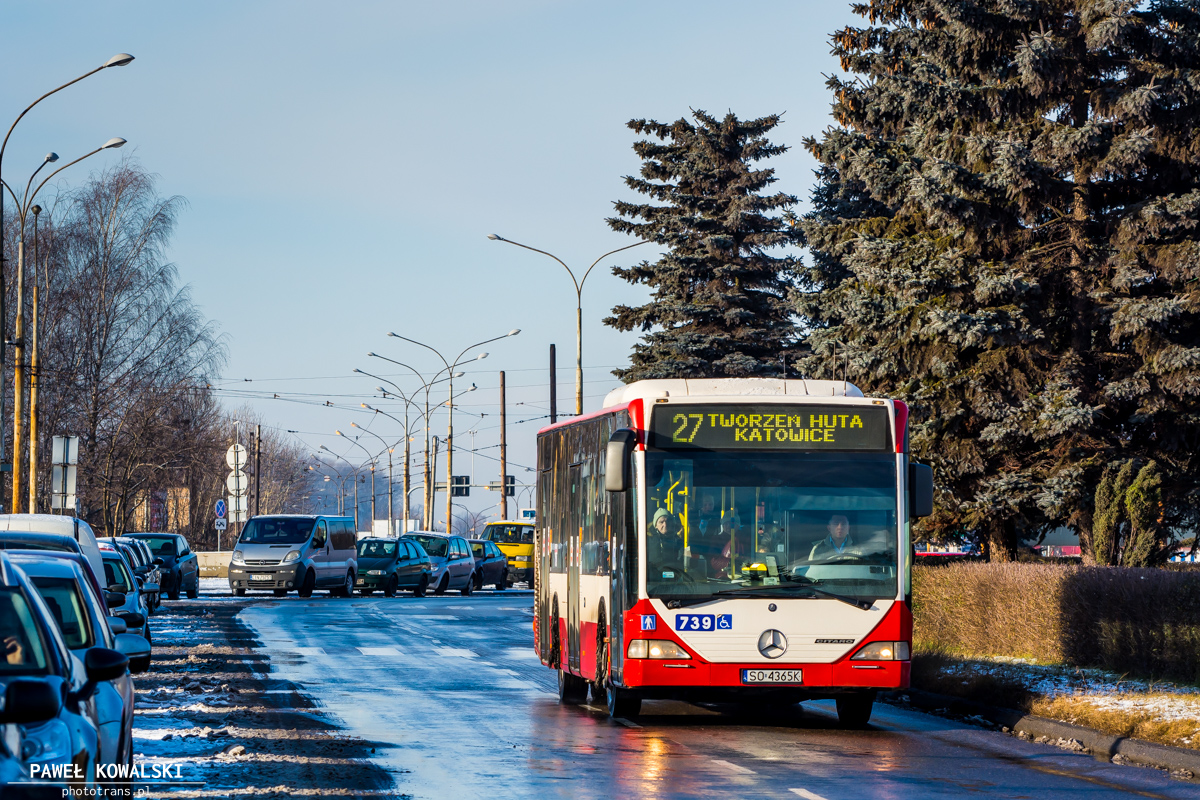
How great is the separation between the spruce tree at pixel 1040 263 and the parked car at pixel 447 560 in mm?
22076

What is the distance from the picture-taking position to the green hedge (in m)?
16.0

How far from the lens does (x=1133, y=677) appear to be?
652 inches

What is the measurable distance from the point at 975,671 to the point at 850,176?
14499 mm

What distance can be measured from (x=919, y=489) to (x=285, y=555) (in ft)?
105

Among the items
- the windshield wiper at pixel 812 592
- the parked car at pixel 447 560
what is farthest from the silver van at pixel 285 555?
the windshield wiper at pixel 812 592

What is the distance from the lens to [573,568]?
16859mm

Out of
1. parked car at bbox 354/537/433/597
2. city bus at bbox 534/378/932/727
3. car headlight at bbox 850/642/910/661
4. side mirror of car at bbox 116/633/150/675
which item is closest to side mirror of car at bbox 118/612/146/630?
city bus at bbox 534/378/932/727

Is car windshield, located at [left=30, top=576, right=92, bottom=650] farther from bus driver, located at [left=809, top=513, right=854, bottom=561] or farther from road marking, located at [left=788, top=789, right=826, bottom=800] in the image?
bus driver, located at [left=809, top=513, right=854, bottom=561]

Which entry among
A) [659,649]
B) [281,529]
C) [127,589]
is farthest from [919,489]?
[281,529]

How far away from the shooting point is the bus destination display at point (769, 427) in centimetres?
1422

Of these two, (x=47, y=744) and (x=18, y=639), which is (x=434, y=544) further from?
(x=47, y=744)

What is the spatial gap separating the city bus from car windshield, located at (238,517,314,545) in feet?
99.0

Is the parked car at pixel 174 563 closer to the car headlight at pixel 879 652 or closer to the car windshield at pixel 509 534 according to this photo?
the car windshield at pixel 509 534

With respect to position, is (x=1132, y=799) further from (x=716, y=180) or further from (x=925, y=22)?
(x=716, y=180)
